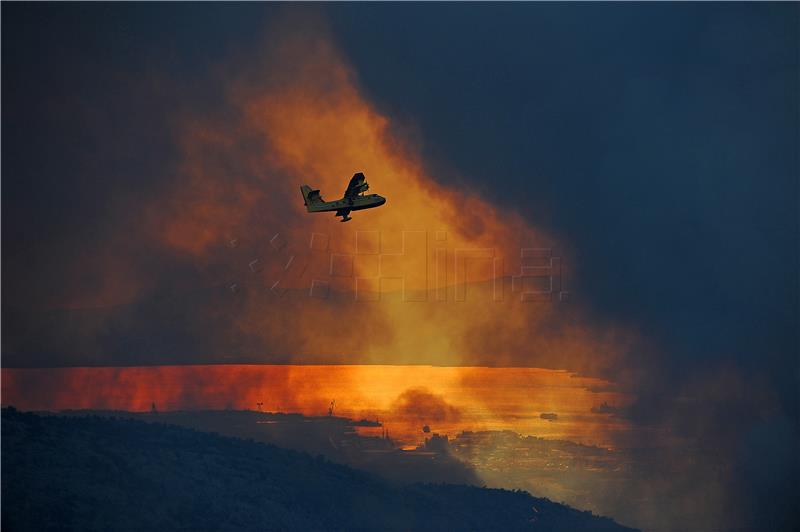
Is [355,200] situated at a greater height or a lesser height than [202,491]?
greater

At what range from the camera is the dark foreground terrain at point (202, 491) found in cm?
13762


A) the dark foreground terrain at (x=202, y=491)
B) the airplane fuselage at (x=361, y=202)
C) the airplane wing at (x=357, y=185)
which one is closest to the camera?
the airplane wing at (x=357, y=185)

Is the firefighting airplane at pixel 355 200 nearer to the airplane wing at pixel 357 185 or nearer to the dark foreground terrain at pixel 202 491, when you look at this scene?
the airplane wing at pixel 357 185

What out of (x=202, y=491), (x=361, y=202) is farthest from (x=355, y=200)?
(x=202, y=491)

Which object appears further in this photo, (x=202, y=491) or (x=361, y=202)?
(x=202, y=491)

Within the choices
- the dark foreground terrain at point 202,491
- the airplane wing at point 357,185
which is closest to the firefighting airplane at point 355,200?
the airplane wing at point 357,185

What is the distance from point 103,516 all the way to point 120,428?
2027cm

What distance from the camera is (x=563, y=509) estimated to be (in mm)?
136750

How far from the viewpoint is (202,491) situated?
15600 cm

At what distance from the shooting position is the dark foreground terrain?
138 meters

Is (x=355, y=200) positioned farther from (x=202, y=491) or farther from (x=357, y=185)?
(x=202, y=491)

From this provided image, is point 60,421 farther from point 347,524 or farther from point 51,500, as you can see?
point 347,524

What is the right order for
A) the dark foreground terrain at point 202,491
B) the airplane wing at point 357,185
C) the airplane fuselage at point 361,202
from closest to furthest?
the airplane wing at point 357,185
the airplane fuselage at point 361,202
the dark foreground terrain at point 202,491

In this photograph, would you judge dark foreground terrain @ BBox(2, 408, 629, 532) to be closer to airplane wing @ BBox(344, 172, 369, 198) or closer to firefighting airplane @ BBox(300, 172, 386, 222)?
firefighting airplane @ BBox(300, 172, 386, 222)
